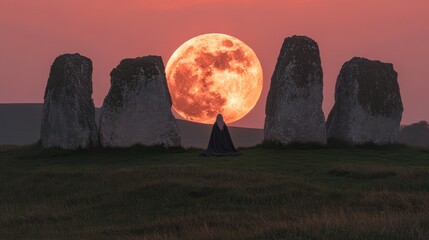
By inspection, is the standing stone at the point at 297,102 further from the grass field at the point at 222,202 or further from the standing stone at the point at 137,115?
the grass field at the point at 222,202

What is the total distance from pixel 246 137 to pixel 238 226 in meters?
106

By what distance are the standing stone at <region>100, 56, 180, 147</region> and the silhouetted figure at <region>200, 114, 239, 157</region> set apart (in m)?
3.36

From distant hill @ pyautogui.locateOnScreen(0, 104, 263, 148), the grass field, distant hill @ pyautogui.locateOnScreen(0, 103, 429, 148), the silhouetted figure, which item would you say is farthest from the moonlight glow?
distant hill @ pyautogui.locateOnScreen(0, 104, 263, 148)

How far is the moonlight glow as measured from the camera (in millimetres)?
45938

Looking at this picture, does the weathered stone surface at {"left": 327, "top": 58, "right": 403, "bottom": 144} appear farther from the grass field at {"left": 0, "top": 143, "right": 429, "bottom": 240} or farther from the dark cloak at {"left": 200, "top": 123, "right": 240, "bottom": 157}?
the grass field at {"left": 0, "top": 143, "right": 429, "bottom": 240}

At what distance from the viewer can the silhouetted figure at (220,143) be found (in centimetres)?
3250

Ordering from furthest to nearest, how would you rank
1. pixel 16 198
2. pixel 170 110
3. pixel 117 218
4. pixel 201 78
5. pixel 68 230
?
pixel 201 78, pixel 170 110, pixel 16 198, pixel 117 218, pixel 68 230

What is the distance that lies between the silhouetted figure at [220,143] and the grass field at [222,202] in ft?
10.2

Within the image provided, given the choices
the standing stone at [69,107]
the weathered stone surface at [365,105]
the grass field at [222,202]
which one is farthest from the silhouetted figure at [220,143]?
the weathered stone surface at [365,105]

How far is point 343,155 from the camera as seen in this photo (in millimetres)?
32219

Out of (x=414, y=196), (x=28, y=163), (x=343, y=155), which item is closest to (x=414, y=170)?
(x=414, y=196)

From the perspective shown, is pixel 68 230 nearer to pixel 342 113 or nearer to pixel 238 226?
pixel 238 226

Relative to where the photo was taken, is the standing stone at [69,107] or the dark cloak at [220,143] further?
the standing stone at [69,107]

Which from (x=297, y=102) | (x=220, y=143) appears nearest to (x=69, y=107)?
(x=220, y=143)
